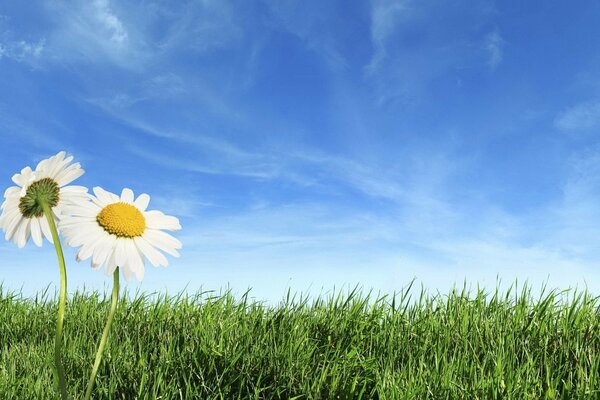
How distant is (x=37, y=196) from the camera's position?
2033mm

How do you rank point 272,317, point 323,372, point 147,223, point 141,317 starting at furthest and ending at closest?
1. point 141,317
2. point 272,317
3. point 323,372
4. point 147,223

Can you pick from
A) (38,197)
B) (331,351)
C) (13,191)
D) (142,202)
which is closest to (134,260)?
(142,202)

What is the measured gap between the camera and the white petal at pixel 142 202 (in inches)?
81.0

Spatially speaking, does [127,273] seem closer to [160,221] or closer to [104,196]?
[160,221]

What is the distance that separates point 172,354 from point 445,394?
1673mm

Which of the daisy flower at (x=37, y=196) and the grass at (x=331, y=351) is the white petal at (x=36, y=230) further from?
the grass at (x=331, y=351)

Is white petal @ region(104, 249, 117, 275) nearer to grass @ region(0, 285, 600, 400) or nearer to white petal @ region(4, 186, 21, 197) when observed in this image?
white petal @ region(4, 186, 21, 197)

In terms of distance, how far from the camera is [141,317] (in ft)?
16.2

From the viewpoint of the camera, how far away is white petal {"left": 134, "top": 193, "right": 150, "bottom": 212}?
206 cm

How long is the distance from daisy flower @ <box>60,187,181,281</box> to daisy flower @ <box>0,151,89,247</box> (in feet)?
0.24

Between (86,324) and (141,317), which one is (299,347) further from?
(86,324)

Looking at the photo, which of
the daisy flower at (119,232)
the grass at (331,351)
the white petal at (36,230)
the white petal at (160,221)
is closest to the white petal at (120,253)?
the daisy flower at (119,232)

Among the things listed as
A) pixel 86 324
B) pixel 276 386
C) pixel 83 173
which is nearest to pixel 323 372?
pixel 276 386

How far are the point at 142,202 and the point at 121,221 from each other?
16 cm
